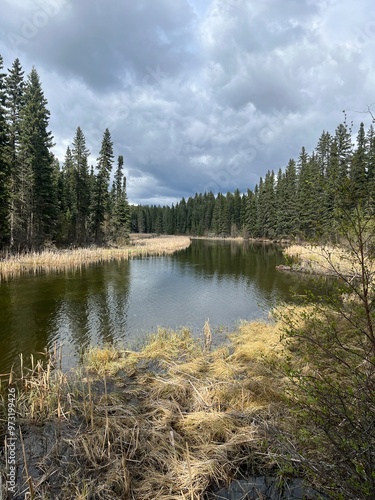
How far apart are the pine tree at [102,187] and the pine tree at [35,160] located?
32.0 ft

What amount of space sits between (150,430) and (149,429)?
0.08 m

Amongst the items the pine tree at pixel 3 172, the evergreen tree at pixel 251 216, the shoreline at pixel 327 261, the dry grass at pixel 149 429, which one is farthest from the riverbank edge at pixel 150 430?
the evergreen tree at pixel 251 216

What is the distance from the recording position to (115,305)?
14.0 metres

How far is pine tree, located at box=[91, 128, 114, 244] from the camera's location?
41062mm

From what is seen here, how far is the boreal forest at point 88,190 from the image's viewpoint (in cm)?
312

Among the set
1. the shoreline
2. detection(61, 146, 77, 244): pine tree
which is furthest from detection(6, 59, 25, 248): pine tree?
the shoreline

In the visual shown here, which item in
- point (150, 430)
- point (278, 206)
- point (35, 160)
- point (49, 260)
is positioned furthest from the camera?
point (278, 206)

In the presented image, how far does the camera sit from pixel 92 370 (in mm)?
7309

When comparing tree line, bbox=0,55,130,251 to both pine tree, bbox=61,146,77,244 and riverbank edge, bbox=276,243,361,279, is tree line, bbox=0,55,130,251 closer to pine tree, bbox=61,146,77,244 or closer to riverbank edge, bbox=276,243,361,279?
pine tree, bbox=61,146,77,244

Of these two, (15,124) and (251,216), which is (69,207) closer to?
(15,124)

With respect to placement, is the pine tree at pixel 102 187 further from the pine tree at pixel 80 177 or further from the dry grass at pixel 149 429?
the dry grass at pixel 149 429

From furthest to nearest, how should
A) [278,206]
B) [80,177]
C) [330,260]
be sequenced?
[278,206] < [80,177] < [330,260]

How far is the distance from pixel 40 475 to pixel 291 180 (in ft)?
214

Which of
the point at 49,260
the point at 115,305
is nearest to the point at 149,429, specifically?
the point at 115,305
